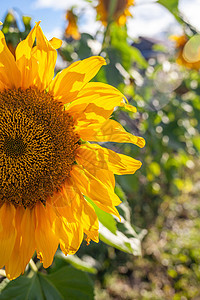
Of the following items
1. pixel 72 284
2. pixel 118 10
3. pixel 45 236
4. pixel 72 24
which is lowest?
pixel 72 284

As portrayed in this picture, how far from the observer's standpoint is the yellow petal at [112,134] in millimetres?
746

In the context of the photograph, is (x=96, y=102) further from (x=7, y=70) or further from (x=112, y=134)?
(x=7, y=70)

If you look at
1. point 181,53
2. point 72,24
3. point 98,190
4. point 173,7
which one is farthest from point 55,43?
point 181,53

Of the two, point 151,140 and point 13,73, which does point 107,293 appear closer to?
point 151,140

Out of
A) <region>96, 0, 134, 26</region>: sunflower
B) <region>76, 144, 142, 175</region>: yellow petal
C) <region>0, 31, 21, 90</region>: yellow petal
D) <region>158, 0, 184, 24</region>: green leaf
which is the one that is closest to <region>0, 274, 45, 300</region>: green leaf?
<region>76, 144, 142, 175</region>: yellow petal

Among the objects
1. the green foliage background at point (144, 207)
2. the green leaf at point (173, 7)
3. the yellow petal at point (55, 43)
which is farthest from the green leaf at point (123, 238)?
the green leaf at point (173, 7)

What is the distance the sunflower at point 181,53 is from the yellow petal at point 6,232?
2.40m

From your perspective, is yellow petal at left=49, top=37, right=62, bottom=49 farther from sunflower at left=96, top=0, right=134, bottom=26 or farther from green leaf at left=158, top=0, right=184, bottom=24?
sunflower at left=96, top=0, right=134, bottom=26

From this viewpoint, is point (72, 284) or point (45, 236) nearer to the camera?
point (45, 236)

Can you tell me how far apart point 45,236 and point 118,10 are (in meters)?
1.46

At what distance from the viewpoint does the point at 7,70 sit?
760 mm

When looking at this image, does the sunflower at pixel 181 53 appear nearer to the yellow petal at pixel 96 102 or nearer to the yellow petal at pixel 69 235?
the yellow petal at pixel 96 102

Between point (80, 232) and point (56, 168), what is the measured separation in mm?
181

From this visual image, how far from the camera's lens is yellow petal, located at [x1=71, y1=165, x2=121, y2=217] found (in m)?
0.77
